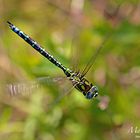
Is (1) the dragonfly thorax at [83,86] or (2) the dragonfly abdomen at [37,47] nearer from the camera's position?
(1) the dragonfly thorax at [83,86]

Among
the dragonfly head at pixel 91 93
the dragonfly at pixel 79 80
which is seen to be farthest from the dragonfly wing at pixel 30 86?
the dragonfly head at pixel 91 93

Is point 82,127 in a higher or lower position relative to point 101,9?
lower

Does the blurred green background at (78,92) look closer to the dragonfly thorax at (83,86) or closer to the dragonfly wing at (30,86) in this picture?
the dragonfly wing at (30,86)

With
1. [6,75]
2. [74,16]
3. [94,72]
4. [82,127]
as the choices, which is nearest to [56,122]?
[82,127]

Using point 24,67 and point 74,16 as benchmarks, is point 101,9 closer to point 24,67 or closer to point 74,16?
point 74,16

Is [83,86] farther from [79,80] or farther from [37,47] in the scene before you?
[37,47]

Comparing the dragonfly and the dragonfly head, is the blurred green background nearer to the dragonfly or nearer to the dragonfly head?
the dragonfly
